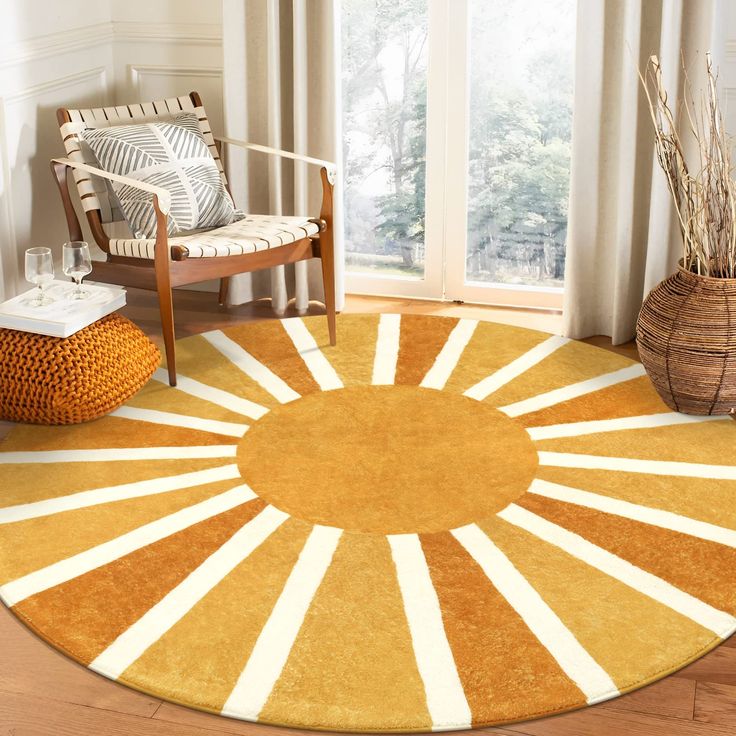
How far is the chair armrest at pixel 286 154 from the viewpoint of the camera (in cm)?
375

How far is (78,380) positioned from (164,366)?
610 millimetres

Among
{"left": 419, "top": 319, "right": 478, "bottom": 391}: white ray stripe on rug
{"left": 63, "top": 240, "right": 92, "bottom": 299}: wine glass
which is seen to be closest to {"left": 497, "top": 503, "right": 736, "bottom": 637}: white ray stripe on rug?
{"left": 419, "top": 319, "right": 478, "bottom": 391}: white ray stripe on rug

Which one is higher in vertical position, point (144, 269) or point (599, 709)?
point (144, 269)

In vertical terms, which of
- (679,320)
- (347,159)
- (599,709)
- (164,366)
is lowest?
(599,709)

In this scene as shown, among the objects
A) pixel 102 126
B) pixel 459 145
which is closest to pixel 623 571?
pixel 459 145


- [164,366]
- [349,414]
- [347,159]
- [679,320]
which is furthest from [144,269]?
[679,320]

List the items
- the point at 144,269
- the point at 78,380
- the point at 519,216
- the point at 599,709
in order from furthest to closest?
the point at 519,216
the point at 144,269
the point at 78,380
the point at 599,709

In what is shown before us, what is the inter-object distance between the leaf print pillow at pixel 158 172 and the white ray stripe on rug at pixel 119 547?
4.18 ft

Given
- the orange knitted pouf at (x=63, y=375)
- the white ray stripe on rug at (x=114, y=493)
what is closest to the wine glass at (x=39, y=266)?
the orange knitted pouf at (x=63, y=375)

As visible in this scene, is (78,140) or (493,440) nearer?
(493,440)

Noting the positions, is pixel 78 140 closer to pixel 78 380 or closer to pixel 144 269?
pixel 144 269

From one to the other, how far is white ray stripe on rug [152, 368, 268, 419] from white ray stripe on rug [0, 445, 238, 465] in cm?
26

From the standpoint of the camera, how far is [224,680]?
83.2 inches

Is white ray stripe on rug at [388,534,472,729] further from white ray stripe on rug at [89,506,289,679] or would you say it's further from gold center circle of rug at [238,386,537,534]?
white ray stripe on rug at [89,506,289,679]
